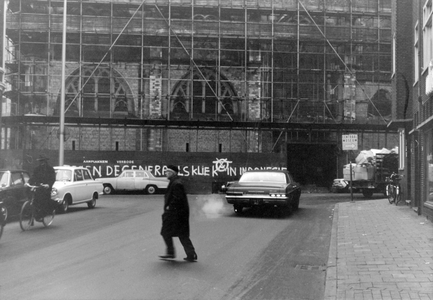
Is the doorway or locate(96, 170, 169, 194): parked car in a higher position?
the doorway

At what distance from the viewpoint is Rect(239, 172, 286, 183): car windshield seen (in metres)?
16.7

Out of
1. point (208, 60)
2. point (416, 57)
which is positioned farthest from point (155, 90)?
point (416, 57)

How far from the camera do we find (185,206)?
8.53m

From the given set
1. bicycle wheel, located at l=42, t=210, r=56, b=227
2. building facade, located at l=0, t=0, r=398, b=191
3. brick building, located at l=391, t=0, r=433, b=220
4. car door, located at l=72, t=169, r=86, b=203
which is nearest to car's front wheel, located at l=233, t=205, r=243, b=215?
brick building, located at l=391, t=0, r=433, b=220

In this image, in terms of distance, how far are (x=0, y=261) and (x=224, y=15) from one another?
33354 millimetres

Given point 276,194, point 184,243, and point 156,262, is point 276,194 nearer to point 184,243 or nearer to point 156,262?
point 184,243

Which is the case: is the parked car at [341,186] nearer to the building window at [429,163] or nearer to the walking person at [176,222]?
the building window at [429,163]

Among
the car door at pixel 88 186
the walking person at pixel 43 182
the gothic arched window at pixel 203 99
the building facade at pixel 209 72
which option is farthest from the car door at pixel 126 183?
the walking person at pixel 43 182

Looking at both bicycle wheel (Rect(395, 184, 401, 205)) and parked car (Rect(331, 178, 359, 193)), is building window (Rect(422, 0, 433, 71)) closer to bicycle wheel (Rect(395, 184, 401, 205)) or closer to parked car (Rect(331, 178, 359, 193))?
bicycle wheel (Rect(395, 184, 401, 205))

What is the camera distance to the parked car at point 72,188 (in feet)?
55.0

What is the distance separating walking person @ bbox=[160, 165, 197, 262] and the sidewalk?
2.20m

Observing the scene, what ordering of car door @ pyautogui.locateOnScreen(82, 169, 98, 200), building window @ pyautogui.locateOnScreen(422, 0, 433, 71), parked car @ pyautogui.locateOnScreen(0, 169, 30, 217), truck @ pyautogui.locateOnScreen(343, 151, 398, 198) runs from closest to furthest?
parked car @ pyautogui.locateOnScreen(0, 169, 30, 217) → building window @ pyautogui.locateOnScreen(422, 0, 433, 71) → car door @ pyautogui.locateOnScreen(82, 169, 98, 200) → truck @ pyautogui.locateOnScreen(343, 151, 398, 198)

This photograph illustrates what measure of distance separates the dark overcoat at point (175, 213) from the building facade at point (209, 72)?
2661 cm

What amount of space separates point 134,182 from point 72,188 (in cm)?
1190
